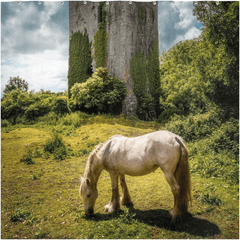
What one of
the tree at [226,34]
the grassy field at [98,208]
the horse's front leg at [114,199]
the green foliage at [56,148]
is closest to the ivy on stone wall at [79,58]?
the green foliage at [56,148]

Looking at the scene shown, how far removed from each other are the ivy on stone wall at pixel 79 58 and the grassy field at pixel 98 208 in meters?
10.4

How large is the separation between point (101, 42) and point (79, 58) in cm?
244

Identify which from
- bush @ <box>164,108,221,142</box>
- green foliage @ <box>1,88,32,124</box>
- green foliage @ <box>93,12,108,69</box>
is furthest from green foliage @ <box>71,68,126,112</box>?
bush @ <box>164,108,221,142</box>

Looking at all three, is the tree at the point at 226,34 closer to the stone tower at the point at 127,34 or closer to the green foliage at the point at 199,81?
the green foliage at the point at 199,81

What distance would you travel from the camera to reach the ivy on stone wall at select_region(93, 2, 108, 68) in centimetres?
1382

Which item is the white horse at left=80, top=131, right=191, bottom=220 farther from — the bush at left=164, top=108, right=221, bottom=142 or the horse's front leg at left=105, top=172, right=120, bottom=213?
the bush at left=164, top=108, right=221, bottom=142

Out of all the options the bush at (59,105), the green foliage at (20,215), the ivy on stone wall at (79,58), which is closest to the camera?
the green foliage at (20,215)

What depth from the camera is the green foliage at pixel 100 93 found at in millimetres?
12383

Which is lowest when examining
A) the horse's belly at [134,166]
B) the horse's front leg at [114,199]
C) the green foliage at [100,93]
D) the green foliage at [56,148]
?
the horse's front leg at [114,199]

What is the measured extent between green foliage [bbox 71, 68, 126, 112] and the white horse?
29.4 ft

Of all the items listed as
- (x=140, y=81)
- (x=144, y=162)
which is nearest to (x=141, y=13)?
(x=140, y=81)

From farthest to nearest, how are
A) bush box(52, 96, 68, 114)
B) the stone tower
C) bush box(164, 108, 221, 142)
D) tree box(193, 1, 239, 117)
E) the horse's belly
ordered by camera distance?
1. the stone tower
2. bush box(52, 96, 68, 114)
3. bush box(164, 108, 221, 142)
4. tree box(193, 1, 239, 117)
5. the horse's belly

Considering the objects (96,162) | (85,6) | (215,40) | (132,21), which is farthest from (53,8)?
(85,6)

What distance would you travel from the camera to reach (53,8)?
4.11 m
